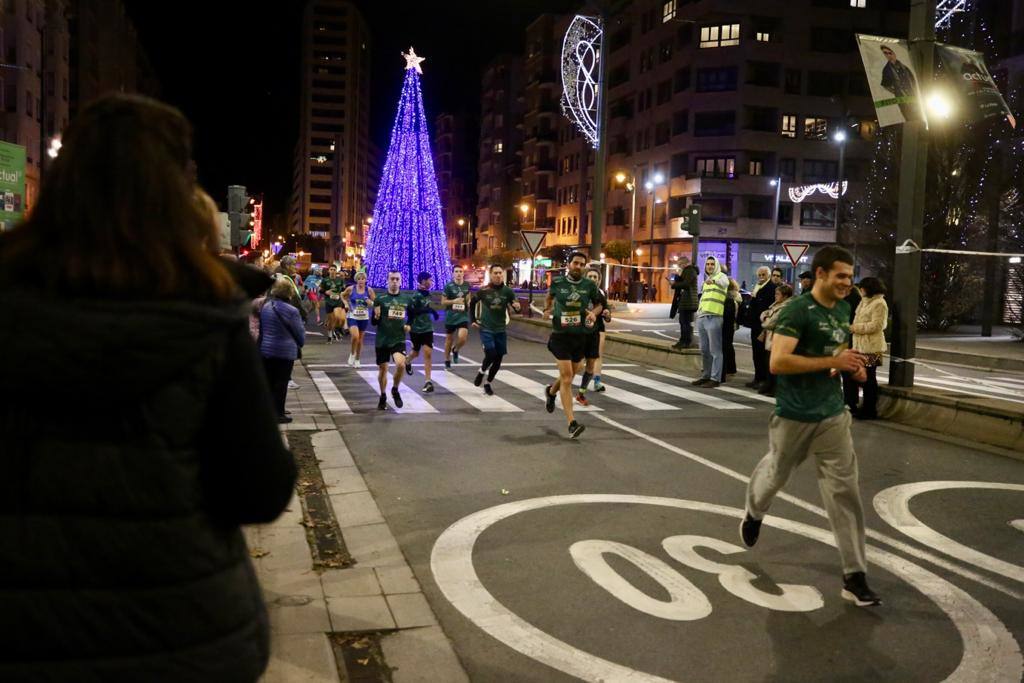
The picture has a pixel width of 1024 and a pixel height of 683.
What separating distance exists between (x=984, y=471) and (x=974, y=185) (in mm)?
22483

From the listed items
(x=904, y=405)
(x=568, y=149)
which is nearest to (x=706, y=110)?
(x=568, y=149)

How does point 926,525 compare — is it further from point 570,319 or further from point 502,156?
point 502,156

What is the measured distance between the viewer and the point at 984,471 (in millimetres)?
8820

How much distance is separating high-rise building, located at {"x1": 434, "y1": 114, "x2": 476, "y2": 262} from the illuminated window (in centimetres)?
7415

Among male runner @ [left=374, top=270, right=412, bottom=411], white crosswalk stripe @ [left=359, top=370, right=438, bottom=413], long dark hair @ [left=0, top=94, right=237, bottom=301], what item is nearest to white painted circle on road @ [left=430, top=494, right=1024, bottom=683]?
long dark hair @ [left=0, top=94, right=237, bottom=301]

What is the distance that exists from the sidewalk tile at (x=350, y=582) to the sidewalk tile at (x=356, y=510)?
1.00 m

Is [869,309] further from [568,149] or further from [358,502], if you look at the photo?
[568,149]

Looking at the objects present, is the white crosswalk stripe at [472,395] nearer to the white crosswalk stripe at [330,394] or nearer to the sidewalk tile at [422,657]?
the white crosswalk stripe at [330,394]

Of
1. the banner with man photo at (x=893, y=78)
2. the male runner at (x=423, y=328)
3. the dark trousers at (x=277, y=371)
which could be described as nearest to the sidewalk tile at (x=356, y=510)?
the dark trousers at (x=277, y=371)

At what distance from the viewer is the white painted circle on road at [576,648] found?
421cm

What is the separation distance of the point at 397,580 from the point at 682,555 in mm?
1841

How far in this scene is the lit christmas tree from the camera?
48.8 metres

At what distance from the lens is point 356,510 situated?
683 centimetres

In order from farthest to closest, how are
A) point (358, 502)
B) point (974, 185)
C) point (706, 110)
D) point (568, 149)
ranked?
point (568, 149) → point (706, 110) → point (974, 185) → point (358, 502)
